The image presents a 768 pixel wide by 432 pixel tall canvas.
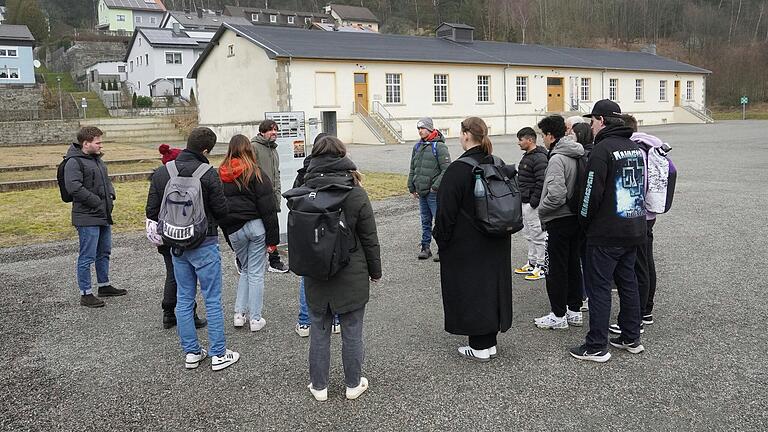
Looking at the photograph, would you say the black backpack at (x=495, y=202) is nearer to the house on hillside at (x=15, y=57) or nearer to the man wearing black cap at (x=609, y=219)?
the man wearing black cap at (x=609, y=219)

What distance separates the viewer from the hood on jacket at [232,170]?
524 centimetres

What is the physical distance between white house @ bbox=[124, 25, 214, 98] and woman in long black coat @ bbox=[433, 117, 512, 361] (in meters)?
54.1

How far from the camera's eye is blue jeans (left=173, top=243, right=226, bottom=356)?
456 cm

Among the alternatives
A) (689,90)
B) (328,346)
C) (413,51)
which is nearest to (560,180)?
(328,346)

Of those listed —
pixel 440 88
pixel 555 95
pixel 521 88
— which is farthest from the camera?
pixel 555 95

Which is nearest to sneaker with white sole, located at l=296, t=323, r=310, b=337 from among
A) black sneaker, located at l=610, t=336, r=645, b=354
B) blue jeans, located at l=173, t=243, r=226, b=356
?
blue jeans, located at l=173, t=243, r=226, b=356

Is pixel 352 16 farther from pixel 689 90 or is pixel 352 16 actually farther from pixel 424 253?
pixel 424 253

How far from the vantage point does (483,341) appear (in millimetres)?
4598

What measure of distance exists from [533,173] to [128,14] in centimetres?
10074

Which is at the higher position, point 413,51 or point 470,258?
point 413,51

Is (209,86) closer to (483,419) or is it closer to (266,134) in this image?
(266,134)

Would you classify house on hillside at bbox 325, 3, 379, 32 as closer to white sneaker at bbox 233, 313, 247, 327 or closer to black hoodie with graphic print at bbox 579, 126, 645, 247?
white sneaker at bbox 233, 313, 247, 327

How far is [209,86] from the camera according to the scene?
132 feet

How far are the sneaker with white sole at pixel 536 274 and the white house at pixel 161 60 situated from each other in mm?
52388
